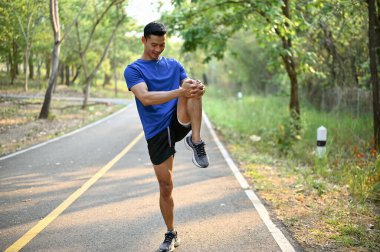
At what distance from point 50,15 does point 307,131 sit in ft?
33.7

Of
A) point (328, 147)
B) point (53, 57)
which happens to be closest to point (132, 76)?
point (328, 147)

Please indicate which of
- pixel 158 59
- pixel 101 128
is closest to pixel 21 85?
pixel 101 128

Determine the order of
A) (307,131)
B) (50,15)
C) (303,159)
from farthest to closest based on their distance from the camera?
(50,15), (307,131), (303,159)

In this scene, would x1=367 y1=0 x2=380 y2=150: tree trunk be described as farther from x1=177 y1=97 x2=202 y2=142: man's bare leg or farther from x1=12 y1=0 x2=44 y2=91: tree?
x1=12 y1=0 x2=44 y2=91: tree

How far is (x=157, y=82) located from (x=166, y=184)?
1.03m

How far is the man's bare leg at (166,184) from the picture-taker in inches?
152

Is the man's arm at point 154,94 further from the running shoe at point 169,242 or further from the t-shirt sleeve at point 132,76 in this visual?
the running shoe at point 169,242

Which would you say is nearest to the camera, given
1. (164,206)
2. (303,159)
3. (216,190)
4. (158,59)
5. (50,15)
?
(158,59)

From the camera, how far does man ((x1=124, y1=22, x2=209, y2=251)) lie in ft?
11.8

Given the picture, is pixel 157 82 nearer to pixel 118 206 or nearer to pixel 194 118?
pixel 194 118

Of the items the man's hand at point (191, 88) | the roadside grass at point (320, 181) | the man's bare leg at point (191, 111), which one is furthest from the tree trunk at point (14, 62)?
the man's hand at point (191, 88)

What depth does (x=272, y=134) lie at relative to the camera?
1288 cm

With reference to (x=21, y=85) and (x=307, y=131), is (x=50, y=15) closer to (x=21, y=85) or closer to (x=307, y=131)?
(x=21, y=85)

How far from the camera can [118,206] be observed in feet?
17.9
